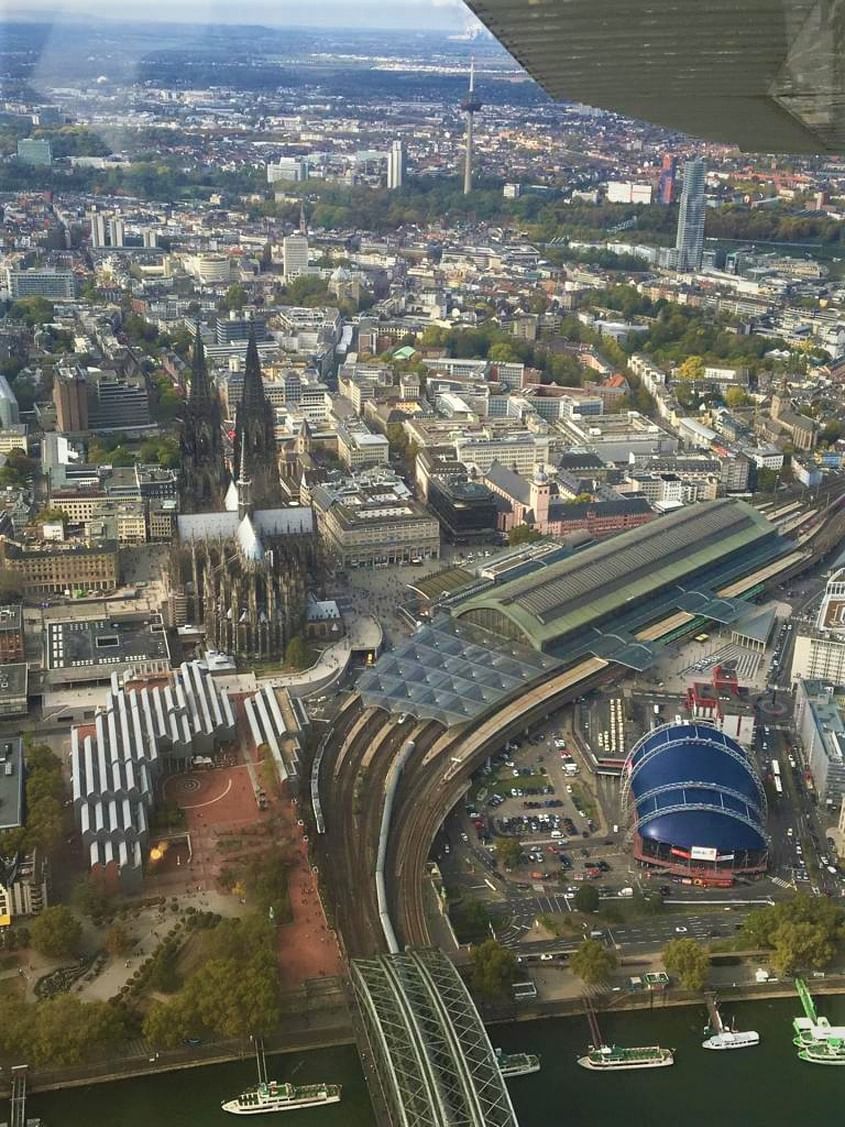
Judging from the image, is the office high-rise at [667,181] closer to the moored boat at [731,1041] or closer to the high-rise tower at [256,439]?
the high-rise tower at [256,439]

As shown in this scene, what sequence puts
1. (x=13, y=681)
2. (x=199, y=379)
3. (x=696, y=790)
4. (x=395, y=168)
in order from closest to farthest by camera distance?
(x=696, y=790) < (x=13, y=681) < (x=199, y=379) < (x=395, y=168)

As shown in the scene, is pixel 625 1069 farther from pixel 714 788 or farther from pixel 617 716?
pixel 617 716

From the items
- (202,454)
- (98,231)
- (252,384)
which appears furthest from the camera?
(98,231)

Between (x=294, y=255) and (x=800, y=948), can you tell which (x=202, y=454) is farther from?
(x=294, y=255)

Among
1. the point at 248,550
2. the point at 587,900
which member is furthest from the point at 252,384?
the point at 587,900

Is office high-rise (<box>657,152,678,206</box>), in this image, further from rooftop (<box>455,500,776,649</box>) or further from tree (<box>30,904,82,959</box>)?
tree (<box>30,904,82,959</box>)

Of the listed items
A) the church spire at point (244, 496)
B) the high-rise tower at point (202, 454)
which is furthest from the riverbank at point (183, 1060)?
the high-rise tower at point (202, 454)

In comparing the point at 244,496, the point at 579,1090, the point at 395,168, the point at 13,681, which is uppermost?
A: the point at 395,168

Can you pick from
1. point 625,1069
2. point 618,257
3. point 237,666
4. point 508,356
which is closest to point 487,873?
point 625,1069
